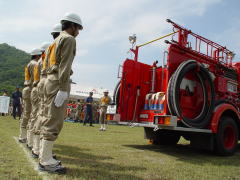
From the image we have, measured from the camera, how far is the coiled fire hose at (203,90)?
5.27 meters

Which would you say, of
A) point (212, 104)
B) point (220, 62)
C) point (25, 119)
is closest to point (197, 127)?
point (212, 104)

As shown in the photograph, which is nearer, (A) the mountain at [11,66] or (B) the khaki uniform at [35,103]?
(B) the khaki uniform at [35,103]

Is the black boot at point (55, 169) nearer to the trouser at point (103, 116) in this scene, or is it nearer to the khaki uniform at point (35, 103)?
the khaki uniform at point (35, 103)

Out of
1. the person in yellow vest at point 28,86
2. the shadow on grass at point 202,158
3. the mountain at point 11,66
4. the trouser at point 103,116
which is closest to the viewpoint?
the shadow on grass at point 202,158

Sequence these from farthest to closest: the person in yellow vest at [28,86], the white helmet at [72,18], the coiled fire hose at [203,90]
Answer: the person in yellow vest at [28,86], the coiled fire hose at [203,90], the white helmet at [72,18]

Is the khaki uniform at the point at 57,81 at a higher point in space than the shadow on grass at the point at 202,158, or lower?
higher

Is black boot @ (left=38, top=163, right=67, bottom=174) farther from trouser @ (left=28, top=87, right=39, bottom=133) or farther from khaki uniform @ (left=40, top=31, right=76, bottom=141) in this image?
trouser @ (left=28, top=87, right=39, bottom=133)

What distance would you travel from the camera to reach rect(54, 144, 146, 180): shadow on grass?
3.31 meters

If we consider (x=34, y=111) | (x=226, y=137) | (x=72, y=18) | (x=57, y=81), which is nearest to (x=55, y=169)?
(x=57, y=81)

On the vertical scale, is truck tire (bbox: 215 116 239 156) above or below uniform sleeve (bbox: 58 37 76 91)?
below

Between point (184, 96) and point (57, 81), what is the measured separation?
3.59 meters

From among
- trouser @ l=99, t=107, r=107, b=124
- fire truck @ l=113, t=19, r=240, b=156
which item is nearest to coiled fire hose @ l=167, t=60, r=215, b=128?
fire truck @ l=113, t=19, r=240, b=156

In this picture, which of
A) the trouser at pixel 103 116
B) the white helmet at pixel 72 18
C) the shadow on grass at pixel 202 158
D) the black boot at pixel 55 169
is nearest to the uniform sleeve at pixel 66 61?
the white helmet at pixel 72 18

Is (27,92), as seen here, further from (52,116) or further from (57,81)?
(52,116)
